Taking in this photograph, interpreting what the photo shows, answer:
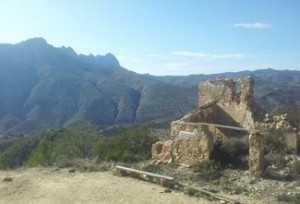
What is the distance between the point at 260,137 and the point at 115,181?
5397mm

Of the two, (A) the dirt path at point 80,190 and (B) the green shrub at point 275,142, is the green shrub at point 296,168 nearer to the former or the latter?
(B) the green shrub at point 275,142

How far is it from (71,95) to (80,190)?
13008 centimetres

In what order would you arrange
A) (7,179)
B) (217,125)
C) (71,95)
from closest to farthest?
(7,179)
(217,125)
(71,95)

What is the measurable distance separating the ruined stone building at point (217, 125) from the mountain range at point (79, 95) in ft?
254

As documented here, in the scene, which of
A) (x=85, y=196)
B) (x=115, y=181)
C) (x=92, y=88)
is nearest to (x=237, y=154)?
(x=115, y=181)

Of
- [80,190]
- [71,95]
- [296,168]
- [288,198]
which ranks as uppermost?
[296,168]

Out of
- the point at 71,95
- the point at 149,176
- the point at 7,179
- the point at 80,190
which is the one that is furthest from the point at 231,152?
the point at 71,95

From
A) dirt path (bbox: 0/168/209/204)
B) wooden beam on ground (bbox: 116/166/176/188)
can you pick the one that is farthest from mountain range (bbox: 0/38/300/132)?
dirt path (bbox: 0/168/209/204)

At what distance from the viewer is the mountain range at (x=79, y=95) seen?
11981 centimetres

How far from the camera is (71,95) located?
141875mm

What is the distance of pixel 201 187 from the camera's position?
13.9 meters

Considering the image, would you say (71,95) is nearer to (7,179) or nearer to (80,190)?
(7,179)

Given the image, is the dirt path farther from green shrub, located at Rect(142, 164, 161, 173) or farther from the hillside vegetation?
the hillside vegetation

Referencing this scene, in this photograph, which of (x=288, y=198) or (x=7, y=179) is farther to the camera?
(x=7, y=179)
